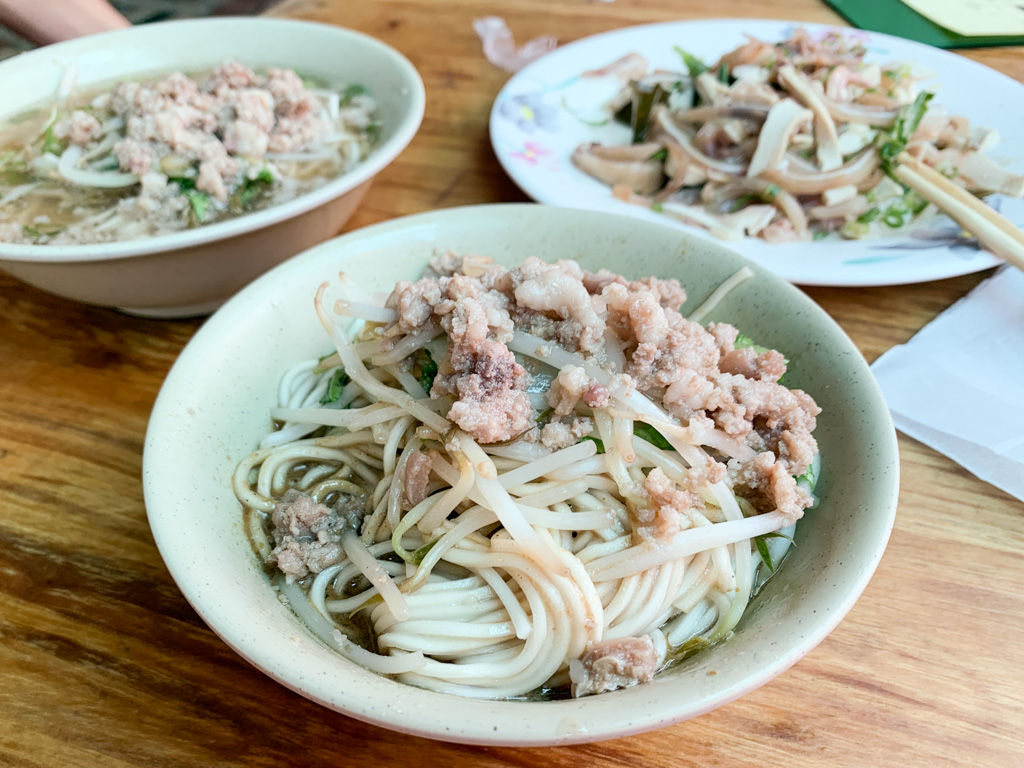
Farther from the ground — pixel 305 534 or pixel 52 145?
pixel 52 145

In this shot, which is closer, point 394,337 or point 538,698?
point 538,698

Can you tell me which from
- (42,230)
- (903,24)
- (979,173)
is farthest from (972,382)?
(42,230)

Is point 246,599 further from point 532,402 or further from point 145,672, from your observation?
point 532,402

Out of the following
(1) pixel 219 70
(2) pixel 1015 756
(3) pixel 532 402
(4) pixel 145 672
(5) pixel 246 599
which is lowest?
(4) pixel 145 672

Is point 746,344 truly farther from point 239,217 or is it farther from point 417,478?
point 239,217

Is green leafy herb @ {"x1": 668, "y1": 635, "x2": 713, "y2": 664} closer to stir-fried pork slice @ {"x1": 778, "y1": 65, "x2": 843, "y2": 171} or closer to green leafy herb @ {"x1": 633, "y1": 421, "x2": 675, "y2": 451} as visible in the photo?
green leafy herb @ {"x1": 633, "y1": 421, "x2": 675, "y2": 451}

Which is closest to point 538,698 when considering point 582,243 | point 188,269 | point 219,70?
point 582,243

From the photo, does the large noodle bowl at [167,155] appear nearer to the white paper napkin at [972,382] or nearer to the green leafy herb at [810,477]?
the green leafy herb at [810,477]
